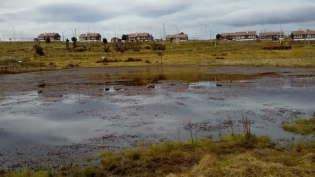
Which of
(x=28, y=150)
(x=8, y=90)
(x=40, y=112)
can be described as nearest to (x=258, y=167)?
(x=28, y=150)

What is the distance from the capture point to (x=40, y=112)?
24.3 meters

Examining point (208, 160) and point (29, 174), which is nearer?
point (208, 160)

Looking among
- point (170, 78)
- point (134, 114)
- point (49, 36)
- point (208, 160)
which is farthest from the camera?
point (49, 36)

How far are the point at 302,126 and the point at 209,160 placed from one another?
847cm

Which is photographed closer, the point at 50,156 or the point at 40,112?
the point at 50,156

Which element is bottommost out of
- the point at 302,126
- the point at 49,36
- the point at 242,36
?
the point at 302,126

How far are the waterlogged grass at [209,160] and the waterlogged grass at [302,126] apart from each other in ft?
7.70

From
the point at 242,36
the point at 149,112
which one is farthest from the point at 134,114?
the point at 242,36

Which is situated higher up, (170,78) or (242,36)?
(242,36)

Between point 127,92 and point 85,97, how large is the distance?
4699 mm

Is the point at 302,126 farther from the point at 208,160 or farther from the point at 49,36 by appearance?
the point at 49,36

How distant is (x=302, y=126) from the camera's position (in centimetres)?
1677

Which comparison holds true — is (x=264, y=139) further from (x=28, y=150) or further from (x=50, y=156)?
(x=28, y=150)

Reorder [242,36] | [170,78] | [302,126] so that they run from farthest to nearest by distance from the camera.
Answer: [242,36] < [170,78] < [302,126]
